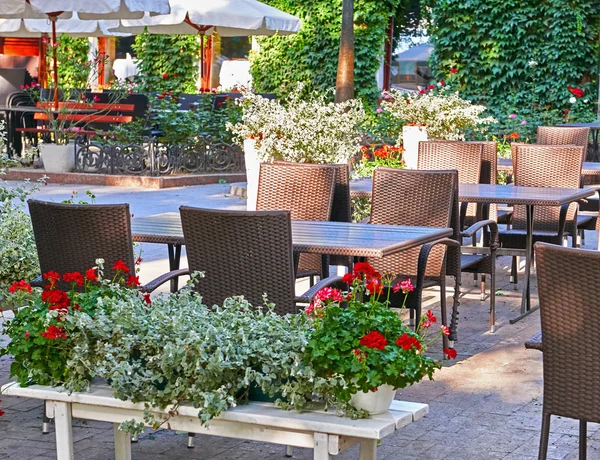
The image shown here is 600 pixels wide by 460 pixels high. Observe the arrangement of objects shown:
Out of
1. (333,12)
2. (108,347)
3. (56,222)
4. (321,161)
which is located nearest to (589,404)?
(108,347)

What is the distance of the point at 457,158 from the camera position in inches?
286

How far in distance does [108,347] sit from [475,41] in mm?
14599

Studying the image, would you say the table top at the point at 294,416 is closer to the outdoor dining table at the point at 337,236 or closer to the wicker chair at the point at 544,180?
the outdoor dining table at the point at 337,236

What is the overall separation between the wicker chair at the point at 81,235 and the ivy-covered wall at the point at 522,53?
41.2 feet

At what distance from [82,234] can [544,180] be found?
4050 millimetres

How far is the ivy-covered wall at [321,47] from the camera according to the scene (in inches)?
741

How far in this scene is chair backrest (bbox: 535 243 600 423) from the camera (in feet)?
10.2

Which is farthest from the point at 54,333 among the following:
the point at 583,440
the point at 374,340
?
the point at 583,440

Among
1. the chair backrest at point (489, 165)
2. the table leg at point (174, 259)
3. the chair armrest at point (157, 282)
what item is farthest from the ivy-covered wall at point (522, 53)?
the chair armrest at point (157, 282)

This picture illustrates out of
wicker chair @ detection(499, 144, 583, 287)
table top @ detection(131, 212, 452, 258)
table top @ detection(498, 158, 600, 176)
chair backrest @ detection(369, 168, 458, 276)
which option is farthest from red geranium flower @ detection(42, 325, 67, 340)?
table top @ detection(498, 158, 600, 176)

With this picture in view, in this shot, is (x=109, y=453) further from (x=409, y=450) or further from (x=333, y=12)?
(x=333, y=12)

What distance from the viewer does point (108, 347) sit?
3.16 m

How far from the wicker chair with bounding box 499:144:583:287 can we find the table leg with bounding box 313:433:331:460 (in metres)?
4.15

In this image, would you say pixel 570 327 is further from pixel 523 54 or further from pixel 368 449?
pixel 523 54
